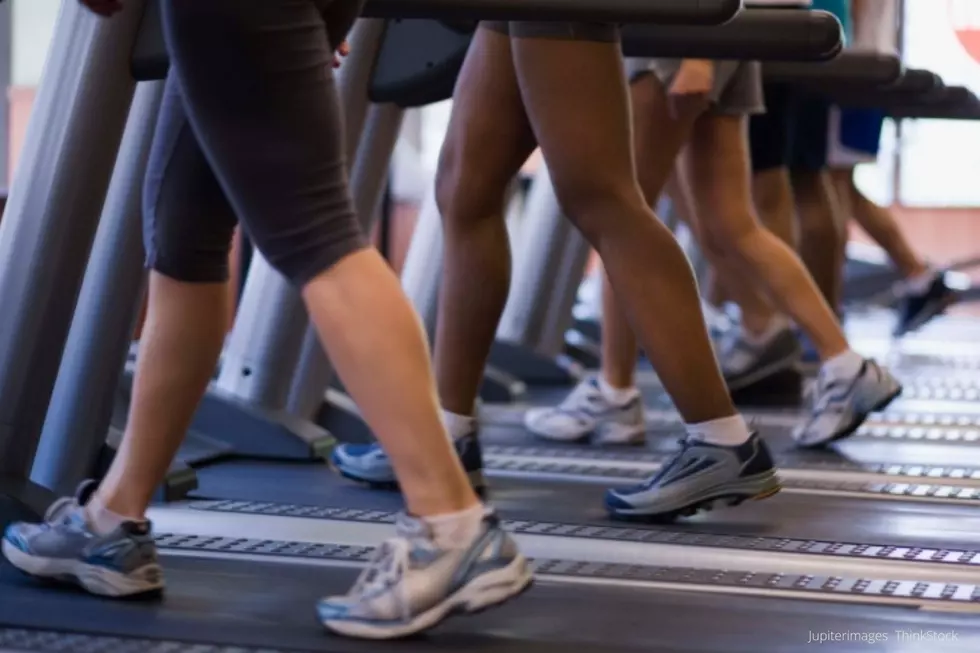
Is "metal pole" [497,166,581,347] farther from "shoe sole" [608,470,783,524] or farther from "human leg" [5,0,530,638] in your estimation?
"human leg" [5,0,530,638]

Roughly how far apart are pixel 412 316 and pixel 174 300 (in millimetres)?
341

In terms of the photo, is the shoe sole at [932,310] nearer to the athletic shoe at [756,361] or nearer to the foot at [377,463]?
the athletic shoe at [756,361]

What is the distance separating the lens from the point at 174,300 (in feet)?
5.44

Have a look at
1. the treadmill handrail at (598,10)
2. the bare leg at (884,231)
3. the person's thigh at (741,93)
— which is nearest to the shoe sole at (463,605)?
the treadmill handrail at (598,10)

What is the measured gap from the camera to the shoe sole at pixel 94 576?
65.5 inches

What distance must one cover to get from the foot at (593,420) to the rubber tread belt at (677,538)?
3.29ft

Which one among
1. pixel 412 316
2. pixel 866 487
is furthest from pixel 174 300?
pixel 866 487

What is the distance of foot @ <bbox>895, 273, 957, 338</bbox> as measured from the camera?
571 cm

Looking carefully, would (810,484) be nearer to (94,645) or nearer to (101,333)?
(101,333)

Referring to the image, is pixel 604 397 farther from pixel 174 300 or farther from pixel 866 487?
pixel 174 300

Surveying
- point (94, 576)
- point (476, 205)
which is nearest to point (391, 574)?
point (94, 576)

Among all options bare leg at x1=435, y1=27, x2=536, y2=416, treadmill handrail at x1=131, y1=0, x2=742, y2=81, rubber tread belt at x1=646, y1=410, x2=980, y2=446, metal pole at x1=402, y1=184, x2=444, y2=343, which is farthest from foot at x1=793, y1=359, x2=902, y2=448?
treadmill handrail at x1=131, y1=0, x2=742, y2=81

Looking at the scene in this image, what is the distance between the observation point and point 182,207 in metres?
1.63

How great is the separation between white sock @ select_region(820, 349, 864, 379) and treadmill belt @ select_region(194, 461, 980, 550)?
0.53 metres
